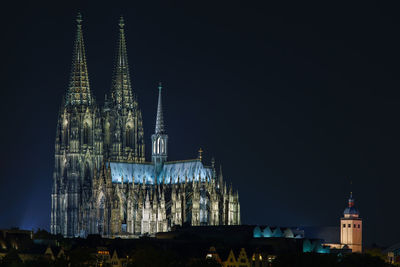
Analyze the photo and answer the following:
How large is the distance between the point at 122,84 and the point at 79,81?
365 inches

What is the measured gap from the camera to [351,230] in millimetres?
183125

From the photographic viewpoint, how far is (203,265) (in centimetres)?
12850

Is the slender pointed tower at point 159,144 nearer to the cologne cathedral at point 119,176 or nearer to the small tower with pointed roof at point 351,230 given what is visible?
the cologne cathedral at point 119,176

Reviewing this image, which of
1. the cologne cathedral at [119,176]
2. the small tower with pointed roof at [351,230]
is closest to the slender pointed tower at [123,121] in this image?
the cologne cathedral at [119,176]

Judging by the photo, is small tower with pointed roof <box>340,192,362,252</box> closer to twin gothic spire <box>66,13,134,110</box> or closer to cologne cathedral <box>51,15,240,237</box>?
cologne cathedral <box>51,15,240,237</box>

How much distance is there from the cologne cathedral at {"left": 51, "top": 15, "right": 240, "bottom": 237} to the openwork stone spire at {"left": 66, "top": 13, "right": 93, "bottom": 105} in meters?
0.06

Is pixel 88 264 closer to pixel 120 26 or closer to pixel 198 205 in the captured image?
pixel 198 205

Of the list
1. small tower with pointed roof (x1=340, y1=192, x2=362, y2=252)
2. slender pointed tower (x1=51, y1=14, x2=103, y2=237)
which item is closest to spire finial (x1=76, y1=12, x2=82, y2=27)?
slender pointed tower (x1=51, y1=14, x2=103, y2=237)

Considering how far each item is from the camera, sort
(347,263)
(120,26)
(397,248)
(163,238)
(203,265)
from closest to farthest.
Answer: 1. (203,265)
2. (347,263)
3. (163,238)
4. (397,248)
5. (120,26)

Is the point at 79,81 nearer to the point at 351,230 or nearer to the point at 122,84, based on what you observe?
the point at 122,84

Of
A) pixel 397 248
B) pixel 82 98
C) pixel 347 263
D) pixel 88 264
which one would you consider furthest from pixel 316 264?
pixel 82 98

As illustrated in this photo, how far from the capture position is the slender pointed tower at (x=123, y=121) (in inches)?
7210

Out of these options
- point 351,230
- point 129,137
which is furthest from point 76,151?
point 351,230

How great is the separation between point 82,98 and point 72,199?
14.8m
